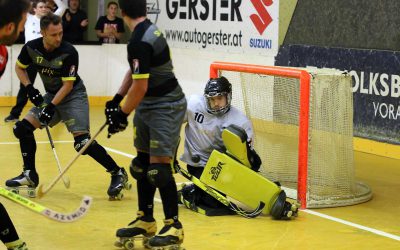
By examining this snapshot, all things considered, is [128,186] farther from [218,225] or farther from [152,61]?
[152,61]

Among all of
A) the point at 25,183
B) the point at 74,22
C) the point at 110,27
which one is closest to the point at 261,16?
the point at 110,27

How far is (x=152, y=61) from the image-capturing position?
6074 millimetres

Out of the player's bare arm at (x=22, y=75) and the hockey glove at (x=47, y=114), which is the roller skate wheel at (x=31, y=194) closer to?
the hockey glove at (x=47, y=114)

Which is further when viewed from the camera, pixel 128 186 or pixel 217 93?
pixel 128 186

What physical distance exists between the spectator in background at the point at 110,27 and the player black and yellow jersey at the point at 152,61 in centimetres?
934

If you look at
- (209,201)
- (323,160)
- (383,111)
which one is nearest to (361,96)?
(383,111)

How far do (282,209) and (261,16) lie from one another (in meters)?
5.81

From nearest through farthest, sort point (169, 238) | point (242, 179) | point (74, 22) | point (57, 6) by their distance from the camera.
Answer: point (169, 238) < point (242, 179) < point (57, 6) < point (74, 22)

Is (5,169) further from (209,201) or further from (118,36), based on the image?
(118,36)

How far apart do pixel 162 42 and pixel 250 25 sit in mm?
6794

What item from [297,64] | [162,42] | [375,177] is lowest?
[375,177]

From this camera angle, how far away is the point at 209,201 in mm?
7512

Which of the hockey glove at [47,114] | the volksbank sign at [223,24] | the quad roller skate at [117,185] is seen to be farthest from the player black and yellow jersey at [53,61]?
the volksbank sign at [223,24]

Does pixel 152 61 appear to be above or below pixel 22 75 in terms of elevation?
above
